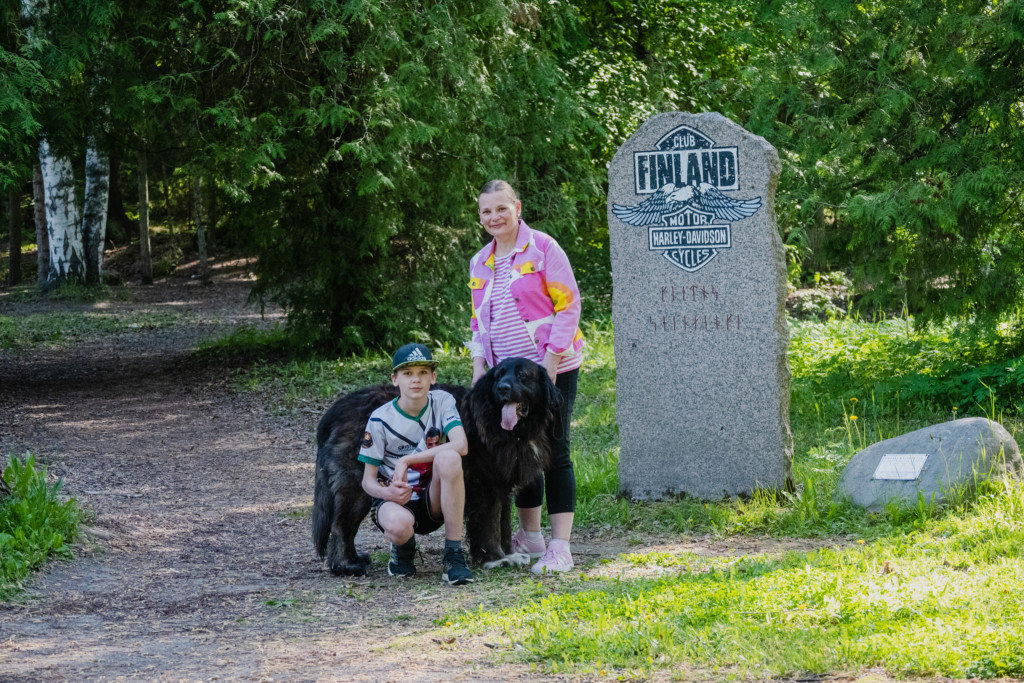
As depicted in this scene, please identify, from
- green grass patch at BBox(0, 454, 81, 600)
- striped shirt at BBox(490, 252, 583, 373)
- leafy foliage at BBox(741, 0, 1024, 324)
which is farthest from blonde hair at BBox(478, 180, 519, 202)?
leafy foliage at BBox(741, 0, 1024, 324)

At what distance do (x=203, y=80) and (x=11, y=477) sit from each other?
7.08 m

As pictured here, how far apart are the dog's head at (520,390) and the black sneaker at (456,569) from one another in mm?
710

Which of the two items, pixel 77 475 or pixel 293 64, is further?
pixel 293 64

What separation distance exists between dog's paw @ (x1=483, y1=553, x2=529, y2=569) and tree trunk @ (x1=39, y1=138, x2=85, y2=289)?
713 inches

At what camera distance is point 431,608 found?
4812mm

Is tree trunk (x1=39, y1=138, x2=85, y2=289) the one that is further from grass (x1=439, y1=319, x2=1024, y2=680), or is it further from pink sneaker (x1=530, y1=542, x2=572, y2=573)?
pink sneaker (x1=530, y1=542, x2=572, y2=573)

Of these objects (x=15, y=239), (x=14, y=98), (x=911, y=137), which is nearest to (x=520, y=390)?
(x=911, y=137)

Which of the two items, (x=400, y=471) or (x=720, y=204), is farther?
(x=720, y=204)

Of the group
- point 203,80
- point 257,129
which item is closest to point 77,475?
point 257,129

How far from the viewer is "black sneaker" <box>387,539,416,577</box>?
5.43 meters

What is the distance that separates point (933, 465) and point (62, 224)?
21050 millimetres

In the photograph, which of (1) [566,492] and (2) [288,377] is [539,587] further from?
(2) [288,377]

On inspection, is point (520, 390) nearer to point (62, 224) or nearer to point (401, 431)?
point (401, 431)

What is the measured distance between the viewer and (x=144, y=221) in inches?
1009
